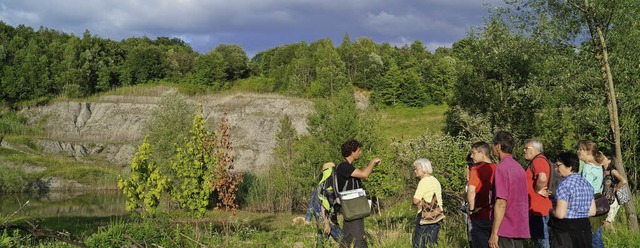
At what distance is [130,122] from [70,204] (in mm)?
21160

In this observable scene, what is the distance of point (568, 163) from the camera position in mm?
6082

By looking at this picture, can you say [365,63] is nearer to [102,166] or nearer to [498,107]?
[102,166]

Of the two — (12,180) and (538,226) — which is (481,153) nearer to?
(538,226)

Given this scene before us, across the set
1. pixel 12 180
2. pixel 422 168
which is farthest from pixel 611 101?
pixel 12 180

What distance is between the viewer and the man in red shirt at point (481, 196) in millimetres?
6059

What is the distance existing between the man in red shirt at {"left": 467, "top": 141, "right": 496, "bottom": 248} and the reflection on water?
22.4 metres

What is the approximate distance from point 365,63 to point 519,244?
63.3m

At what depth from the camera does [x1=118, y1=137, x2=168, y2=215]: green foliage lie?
29.3 ft

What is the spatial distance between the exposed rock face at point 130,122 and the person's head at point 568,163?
1327 inches

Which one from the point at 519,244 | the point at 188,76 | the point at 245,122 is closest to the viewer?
the point at 519,244

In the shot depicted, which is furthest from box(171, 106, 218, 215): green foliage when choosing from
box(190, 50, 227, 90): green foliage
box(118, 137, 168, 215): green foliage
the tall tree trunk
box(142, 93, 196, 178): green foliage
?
box(190, 50, 227, 90): green foliage

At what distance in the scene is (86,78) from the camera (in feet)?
196

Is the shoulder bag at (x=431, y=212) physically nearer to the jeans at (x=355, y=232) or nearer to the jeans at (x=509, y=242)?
the jeans at (x=355, y=232)

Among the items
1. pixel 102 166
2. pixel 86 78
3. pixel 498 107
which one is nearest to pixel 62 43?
pixel 86 78
